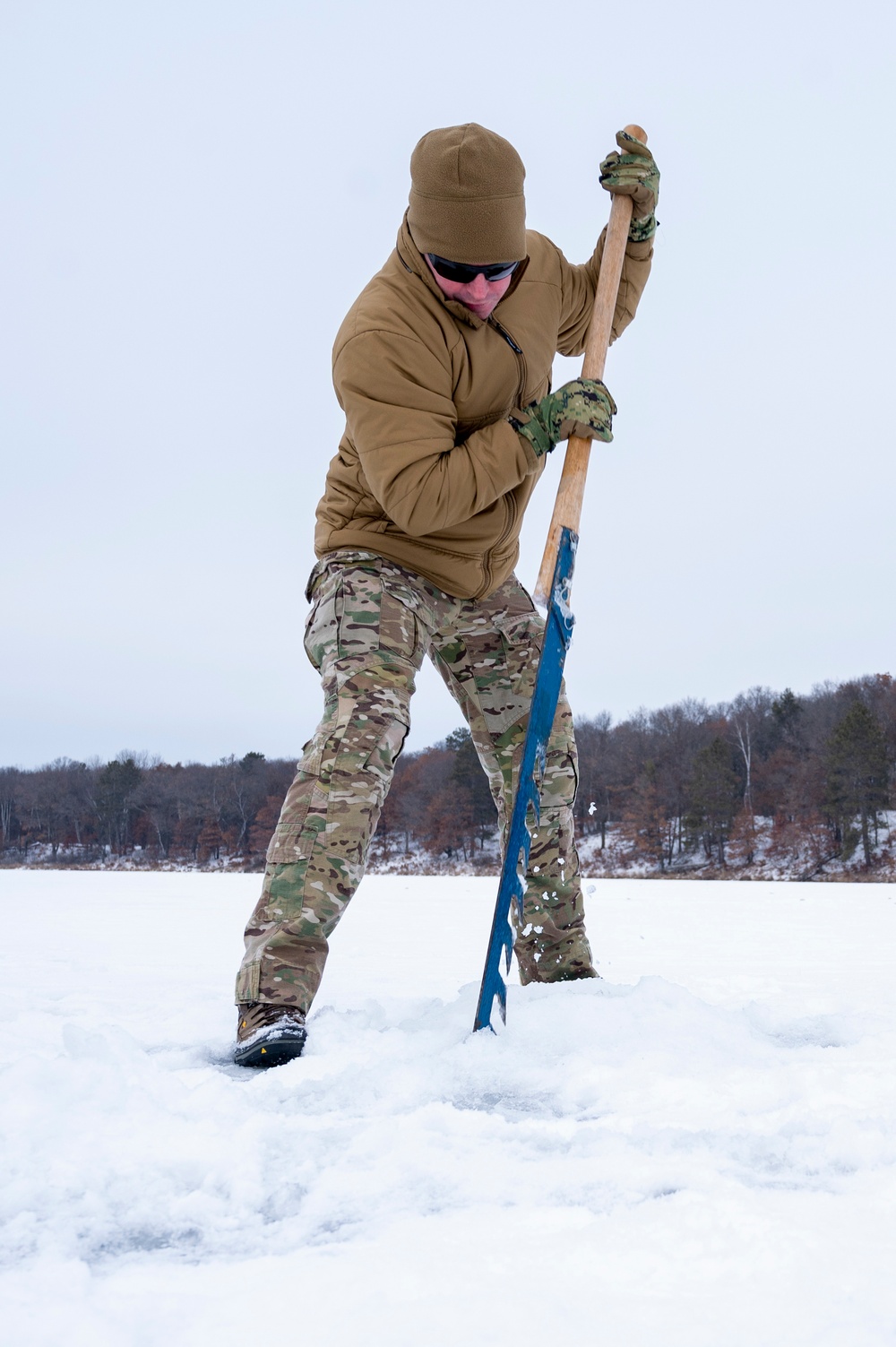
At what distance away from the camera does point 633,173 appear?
8.38ft

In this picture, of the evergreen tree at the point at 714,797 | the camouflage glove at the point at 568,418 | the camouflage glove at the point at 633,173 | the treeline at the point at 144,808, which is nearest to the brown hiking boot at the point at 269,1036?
the camouflage glove at the point at 568,418

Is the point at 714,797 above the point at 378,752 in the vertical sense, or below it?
above

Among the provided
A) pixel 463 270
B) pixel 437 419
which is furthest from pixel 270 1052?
pixel 463 270

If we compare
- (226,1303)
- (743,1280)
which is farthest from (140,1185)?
(743,1280)

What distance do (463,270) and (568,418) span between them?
43 centimetres

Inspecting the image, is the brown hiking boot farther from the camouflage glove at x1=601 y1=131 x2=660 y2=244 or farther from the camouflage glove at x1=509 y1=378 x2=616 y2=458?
the camouflage glove at x1=601 y1=131 x2=660 y2=244

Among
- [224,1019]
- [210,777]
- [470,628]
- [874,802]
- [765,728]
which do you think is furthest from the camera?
[210,777]

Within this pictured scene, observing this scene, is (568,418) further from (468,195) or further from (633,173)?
(633,173)

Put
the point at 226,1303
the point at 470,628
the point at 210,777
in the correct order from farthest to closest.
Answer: the point at 210,777, the point at 470,628, the point at 226,1303

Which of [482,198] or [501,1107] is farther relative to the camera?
[482,198]

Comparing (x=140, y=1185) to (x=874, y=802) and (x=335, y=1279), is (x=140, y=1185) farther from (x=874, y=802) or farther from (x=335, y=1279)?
(x=874, y=802)

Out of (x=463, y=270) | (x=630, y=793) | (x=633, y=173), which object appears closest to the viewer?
(x=463, y=270)

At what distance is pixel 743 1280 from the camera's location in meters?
0.79

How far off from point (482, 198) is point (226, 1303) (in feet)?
6.79
